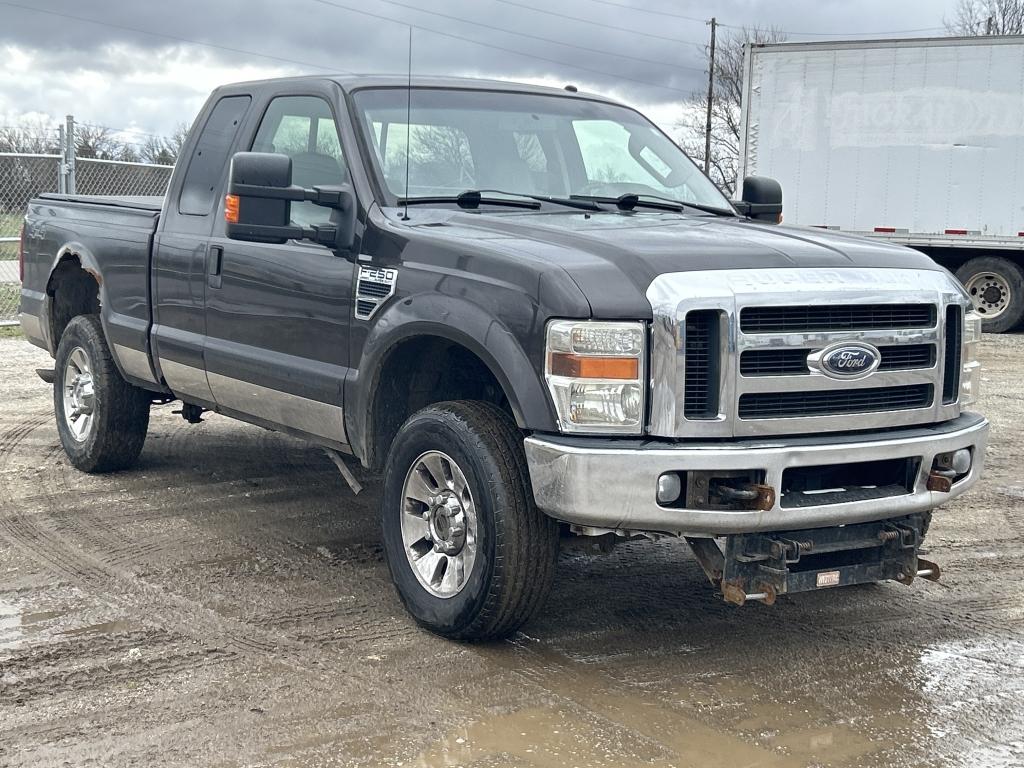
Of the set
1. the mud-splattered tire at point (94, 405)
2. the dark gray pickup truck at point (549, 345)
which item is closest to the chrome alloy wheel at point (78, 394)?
the mud-splattered tire at point (94, 405)

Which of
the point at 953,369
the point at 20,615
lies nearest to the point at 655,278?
the point at 953,369

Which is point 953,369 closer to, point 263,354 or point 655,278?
point 655,278

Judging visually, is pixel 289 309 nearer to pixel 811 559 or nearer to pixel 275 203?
pixel 275 203

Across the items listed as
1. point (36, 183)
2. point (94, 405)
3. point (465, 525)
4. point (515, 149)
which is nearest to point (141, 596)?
point (465, 525)

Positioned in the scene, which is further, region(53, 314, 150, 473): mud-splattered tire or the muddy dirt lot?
region(53, 314, 150, 473): mud-splattered tire

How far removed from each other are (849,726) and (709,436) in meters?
0.98

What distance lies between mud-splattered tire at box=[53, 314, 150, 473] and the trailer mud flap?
389 cm

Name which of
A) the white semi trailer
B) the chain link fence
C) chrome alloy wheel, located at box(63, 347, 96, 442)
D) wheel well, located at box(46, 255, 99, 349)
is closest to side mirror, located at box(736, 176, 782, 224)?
chrome alloy wheel, located at box(63, 347, 96, 442)

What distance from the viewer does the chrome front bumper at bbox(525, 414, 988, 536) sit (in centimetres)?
397

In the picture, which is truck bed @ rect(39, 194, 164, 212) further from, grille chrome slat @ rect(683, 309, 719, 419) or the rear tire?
the rear tire

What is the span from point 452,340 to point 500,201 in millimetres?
929

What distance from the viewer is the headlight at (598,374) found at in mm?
3990

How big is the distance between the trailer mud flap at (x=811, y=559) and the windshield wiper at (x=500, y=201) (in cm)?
164

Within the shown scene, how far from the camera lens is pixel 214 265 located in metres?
5.84
